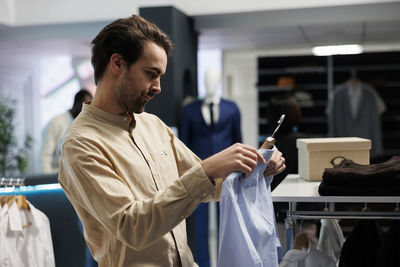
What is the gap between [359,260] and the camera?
2.39 m

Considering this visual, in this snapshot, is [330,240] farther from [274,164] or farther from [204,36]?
[204,36]

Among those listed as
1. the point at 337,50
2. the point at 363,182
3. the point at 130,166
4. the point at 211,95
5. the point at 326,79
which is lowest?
the point at 363,182

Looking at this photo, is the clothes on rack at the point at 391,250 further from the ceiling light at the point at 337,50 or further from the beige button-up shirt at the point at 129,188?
the ceiling light at the point at 337,50

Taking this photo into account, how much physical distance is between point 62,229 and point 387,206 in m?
2.45

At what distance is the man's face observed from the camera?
66.2 inches

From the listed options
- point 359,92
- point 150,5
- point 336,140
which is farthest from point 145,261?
point 359,92

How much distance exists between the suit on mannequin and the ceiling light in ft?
9.09

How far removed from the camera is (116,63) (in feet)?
5.59

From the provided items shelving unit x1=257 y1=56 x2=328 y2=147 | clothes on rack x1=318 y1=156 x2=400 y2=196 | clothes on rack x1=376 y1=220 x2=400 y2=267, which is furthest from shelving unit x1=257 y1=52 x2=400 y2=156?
Answer: clothes on rack x1=318 y1=156 x2=400 y2=196

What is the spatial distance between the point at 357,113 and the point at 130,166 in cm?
622

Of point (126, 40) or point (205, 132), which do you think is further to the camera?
point (205, 132)

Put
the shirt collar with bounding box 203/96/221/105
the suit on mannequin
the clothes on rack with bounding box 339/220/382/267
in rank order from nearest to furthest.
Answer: the clothes on rack with bounding box 339/220/382/267
the suit on mannequin
the shirt collar with bounding box 203/96/221/105

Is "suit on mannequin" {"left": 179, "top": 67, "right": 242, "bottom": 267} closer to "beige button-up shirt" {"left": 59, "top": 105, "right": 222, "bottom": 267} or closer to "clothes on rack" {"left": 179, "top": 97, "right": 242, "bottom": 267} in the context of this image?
"clothes on rack" {"left": 179, "top": 97, "right": 242, "bottom": 267}

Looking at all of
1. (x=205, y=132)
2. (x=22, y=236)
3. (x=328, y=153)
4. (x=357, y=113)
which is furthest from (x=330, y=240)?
(x=357, y=113)
